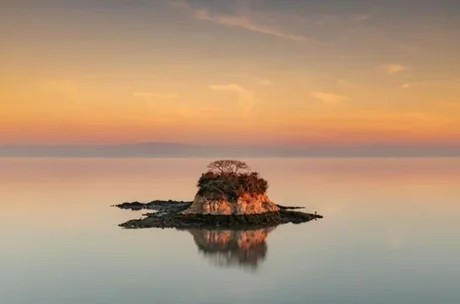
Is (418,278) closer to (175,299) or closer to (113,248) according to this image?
(175,299)

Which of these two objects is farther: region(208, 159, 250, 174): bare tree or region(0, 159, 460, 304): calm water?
region(208, 159, 250, 174): bare tree

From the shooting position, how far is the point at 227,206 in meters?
63.2

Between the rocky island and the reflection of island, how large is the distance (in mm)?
3619

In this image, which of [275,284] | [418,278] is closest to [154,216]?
[275,284]

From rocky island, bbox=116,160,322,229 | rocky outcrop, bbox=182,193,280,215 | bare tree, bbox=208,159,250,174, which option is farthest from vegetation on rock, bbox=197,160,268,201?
bare tree, bbox=208,159,250,174

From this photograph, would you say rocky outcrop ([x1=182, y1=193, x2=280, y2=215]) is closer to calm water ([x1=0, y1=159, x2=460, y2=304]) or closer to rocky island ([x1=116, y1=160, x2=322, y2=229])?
rocky island ([x1=116, y1=160, x2=322, y2=229])

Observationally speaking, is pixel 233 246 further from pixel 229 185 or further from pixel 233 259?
pixel 229 185

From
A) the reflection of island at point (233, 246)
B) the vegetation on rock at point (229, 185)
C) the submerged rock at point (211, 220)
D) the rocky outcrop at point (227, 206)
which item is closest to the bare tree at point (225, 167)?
the vegetation on rock at point (229, 185)

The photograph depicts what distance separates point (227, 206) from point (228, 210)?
1.84ft

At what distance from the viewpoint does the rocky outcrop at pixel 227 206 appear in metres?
63.1

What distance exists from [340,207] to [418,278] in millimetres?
38177

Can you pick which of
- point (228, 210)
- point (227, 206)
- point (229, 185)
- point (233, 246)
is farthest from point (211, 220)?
point (233, 246)

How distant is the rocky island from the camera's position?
61312mm

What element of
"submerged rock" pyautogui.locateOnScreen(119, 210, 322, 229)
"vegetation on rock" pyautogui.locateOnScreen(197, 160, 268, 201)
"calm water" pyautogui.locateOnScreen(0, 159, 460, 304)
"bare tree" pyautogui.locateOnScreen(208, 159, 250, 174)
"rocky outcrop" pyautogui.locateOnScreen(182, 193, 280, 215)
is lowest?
"calm water" pyautogui.locateOnScreen(0, 159, 460, 304)
